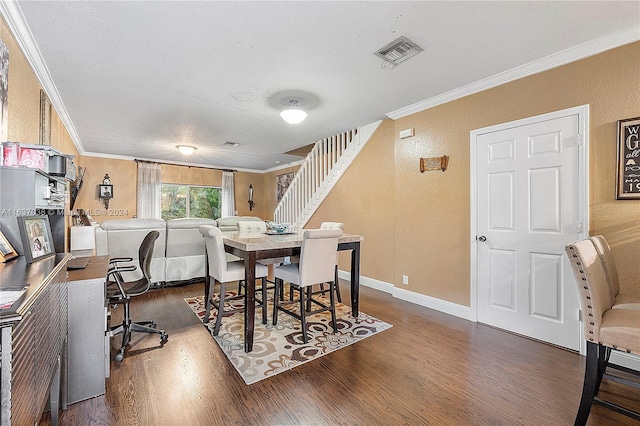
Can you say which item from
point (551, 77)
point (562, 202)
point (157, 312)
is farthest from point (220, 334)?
point (551, 77)

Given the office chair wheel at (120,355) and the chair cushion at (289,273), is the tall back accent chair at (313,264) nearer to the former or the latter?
the chair cushion at (289,273)

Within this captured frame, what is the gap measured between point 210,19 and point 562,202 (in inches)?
126

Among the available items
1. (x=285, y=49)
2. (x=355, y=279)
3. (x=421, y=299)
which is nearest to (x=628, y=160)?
(x=421, y=299)

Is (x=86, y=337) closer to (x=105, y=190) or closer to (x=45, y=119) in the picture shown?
(x=45, y=119)

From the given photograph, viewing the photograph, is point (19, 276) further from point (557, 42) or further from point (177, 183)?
point (177, 183)

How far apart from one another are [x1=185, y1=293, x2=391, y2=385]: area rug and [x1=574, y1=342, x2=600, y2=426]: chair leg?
1.53 meters

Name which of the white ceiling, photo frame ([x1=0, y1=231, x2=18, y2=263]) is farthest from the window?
photo frame ([x1=0, y1=231, x2=18, y2=263])

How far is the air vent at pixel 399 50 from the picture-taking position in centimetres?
226

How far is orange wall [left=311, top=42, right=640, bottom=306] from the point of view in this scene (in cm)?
223

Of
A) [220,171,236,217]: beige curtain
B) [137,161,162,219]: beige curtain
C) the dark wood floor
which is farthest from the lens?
[220,171,236,217]: beige curtain

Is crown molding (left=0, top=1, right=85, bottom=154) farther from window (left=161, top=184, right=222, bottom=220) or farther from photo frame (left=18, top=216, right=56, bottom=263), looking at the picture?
window (left=161, top=184, right=222, bottom=220)

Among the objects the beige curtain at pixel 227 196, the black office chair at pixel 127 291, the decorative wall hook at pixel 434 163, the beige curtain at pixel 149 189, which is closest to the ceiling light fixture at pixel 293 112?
the decorative wall hook at pixel 434 163

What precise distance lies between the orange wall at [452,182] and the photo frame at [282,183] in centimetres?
295

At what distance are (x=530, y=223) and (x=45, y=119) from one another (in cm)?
496
